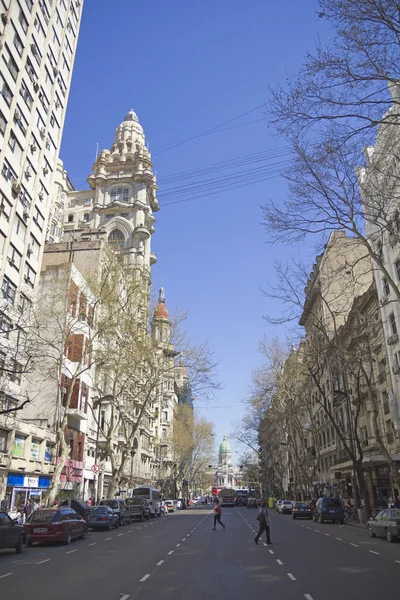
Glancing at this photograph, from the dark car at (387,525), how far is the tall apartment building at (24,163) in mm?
19885

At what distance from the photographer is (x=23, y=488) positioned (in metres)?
30.8

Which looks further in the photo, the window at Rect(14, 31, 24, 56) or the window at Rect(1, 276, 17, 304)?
the window at Rect(14, 31, 24, 56)

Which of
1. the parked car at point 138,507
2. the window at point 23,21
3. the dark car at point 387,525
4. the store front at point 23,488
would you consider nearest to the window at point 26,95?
the window at point 23,21

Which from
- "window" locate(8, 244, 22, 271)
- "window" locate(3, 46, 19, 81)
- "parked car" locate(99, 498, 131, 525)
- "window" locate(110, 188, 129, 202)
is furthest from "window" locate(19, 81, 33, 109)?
"window" locate(110, 188, 129, 202)

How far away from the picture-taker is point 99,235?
211ft

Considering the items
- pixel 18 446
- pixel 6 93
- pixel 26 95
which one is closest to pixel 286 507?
pixel 18 446

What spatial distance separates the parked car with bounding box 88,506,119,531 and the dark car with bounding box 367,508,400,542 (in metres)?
14.0

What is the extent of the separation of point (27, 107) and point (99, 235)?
28.8m

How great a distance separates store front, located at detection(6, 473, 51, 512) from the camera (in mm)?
29253

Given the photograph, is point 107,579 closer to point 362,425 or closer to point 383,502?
point 383,502

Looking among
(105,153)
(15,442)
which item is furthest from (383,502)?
(105,153)

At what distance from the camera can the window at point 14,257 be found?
3328 cm

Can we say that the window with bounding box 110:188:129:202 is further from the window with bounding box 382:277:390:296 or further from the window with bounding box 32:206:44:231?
the window with bounding box 382:277:390:296

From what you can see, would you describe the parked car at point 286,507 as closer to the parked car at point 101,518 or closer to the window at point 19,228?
the parked car at point 101,518
